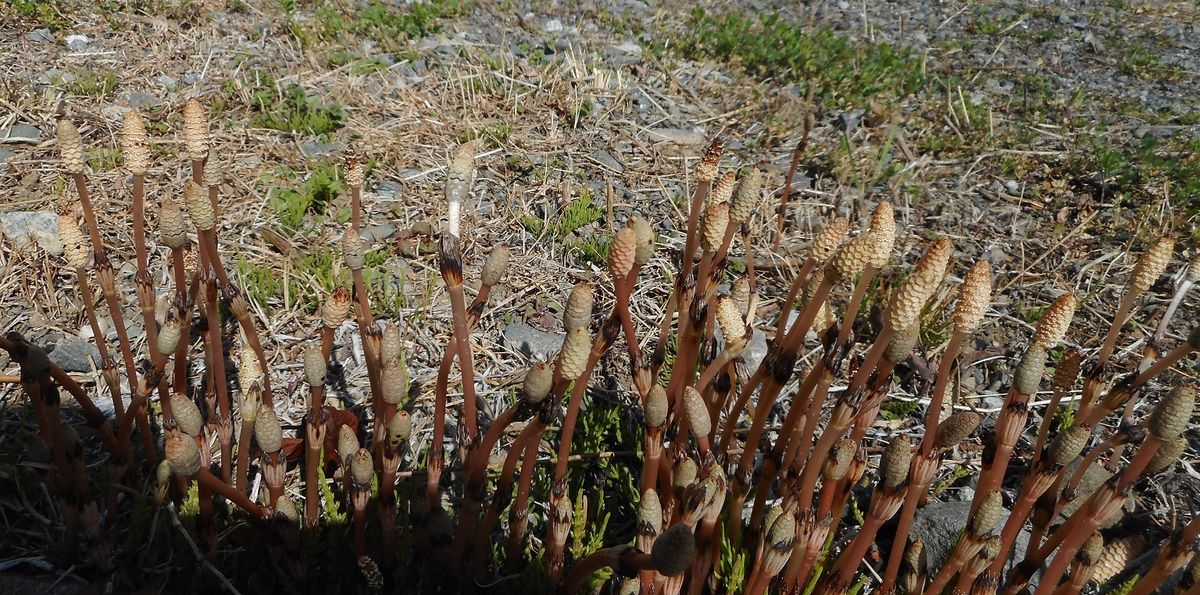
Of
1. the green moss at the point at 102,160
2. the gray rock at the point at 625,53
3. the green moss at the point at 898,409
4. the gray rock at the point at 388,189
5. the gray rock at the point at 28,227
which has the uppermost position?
the gray rock at the point at 625,53

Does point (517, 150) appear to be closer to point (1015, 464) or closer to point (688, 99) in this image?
point (688, 99)

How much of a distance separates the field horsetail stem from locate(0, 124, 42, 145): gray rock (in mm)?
1462

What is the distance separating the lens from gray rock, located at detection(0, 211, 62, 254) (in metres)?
2.80

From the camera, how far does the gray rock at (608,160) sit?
3.88 metres

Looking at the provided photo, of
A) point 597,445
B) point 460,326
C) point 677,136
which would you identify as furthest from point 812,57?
point 460,326

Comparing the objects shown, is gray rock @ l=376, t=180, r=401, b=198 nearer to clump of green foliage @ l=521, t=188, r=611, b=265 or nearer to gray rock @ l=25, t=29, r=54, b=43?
clump of green foliage @ l=521, t=188, r=611, b=265

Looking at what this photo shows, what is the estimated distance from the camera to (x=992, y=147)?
13.9 ft

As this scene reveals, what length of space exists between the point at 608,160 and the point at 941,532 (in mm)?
2440

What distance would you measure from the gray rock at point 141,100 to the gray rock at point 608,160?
2087 mm

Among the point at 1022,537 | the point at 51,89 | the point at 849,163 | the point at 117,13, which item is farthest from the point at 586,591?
the point at 117,13

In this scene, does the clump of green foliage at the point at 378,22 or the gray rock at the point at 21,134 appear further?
the clump of green foliage at the point at 378,22

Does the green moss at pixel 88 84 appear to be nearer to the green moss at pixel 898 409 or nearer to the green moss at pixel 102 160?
the green moss at pixel 102 160

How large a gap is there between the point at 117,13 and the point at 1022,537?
5.12 meters

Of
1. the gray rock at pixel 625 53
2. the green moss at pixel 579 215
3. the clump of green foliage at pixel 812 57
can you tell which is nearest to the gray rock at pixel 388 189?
the green moss at pixel 579 215
